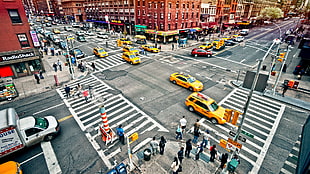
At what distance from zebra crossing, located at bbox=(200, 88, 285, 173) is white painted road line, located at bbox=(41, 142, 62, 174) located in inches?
457

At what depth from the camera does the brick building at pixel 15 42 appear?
21.8 m

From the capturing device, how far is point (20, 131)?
10688 millimetres

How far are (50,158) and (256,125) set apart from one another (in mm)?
17013

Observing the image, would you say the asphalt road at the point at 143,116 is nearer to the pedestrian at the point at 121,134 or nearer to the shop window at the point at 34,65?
the pedestrian at the point at 121,134

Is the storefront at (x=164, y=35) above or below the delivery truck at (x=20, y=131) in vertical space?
above

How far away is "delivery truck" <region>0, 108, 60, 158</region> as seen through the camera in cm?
1010

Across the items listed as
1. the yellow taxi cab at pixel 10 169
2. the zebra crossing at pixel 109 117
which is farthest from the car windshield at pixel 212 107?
the yellow taxi cab at pixel 10 169

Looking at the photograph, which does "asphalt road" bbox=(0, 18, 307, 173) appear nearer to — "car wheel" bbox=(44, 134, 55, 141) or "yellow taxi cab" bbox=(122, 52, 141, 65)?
"car wheel" bbox=(44, 134, 55, 141)

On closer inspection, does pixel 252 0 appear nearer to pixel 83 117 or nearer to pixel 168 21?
pixel 168 21

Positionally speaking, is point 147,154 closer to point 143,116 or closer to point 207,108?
point 143,116

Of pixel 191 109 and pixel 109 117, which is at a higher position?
pixel 191 109

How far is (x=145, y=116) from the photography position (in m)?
15.2

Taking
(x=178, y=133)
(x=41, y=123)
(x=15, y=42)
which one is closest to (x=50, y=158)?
(x=41, y=123)

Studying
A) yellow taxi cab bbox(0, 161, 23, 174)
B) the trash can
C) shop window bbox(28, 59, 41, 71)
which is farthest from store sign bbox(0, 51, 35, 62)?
the trash can
